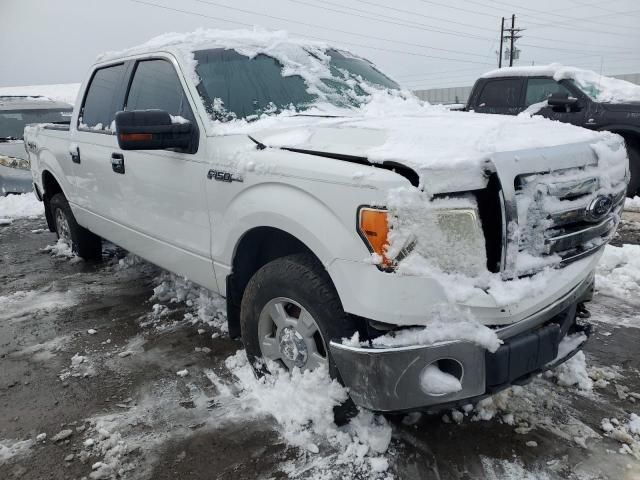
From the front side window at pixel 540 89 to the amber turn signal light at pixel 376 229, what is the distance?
6876 millimetres

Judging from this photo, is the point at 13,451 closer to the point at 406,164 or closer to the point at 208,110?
the point at 208,110

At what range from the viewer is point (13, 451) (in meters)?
2.56

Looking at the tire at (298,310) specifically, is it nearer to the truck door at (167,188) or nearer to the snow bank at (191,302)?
the truck door at (167,188)

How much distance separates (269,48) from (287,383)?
7.38 feet

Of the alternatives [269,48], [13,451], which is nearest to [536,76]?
[269,48]

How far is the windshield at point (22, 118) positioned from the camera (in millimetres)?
9227

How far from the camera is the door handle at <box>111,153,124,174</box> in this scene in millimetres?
3859

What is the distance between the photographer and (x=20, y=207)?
337 inches

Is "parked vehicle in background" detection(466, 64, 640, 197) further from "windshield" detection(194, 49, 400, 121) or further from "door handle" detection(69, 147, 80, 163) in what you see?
"door handle" detection(69, 147, 80, 163)

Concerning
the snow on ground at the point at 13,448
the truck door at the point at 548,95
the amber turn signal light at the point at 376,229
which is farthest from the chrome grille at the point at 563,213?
the truck door at the point at 548,95

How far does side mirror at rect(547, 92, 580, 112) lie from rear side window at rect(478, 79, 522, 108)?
710mm

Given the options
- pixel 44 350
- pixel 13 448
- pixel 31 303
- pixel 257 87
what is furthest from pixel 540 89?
pixel 13 448

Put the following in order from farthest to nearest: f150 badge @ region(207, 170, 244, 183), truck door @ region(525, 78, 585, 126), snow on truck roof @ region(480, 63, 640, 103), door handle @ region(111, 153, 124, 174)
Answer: truck door @ region(525, 78, 585, 126), snow on truck roof @ region(480, 63, 640, 103), door handle @ region(111, 153, 124, 174), f150 badge @ region(207, 170, 244, 183)

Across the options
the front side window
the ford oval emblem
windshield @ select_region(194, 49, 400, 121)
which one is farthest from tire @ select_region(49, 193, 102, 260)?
the front side window
